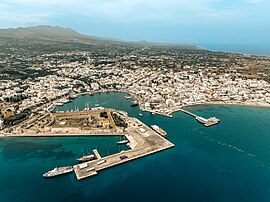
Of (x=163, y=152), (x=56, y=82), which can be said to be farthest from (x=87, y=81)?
(x=163, y=152)

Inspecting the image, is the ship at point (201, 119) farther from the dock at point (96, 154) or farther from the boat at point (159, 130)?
the dock at point (96, 154)

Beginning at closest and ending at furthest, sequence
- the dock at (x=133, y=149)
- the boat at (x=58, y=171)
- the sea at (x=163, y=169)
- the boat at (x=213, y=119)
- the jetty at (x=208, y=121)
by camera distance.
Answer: the sea at (x=163, y=169) → the boat at (x=58, y=171) → the dock at (x=133, y=149) → the jetty at (x=208, y=121) → the boat at (x=213, y=119)

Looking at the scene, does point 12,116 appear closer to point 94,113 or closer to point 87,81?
point 94,113

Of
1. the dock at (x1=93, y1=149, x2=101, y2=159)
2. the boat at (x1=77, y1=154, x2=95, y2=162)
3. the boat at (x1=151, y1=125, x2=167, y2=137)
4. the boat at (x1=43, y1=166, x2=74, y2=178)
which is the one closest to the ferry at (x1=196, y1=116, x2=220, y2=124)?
the boat at (x1=151, y1=125, x2=167, y2=137)

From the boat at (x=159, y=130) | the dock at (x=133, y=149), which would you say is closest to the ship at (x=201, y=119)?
the boat at (x=159, y=130)

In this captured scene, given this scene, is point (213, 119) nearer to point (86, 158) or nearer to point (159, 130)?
point (159, 130)

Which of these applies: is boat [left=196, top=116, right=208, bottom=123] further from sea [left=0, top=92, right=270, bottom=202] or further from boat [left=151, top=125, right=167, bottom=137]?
boat [left=151, top=125, right=167, bottom=137]

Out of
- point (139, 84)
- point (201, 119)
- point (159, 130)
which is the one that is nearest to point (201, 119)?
point (201, 119)
